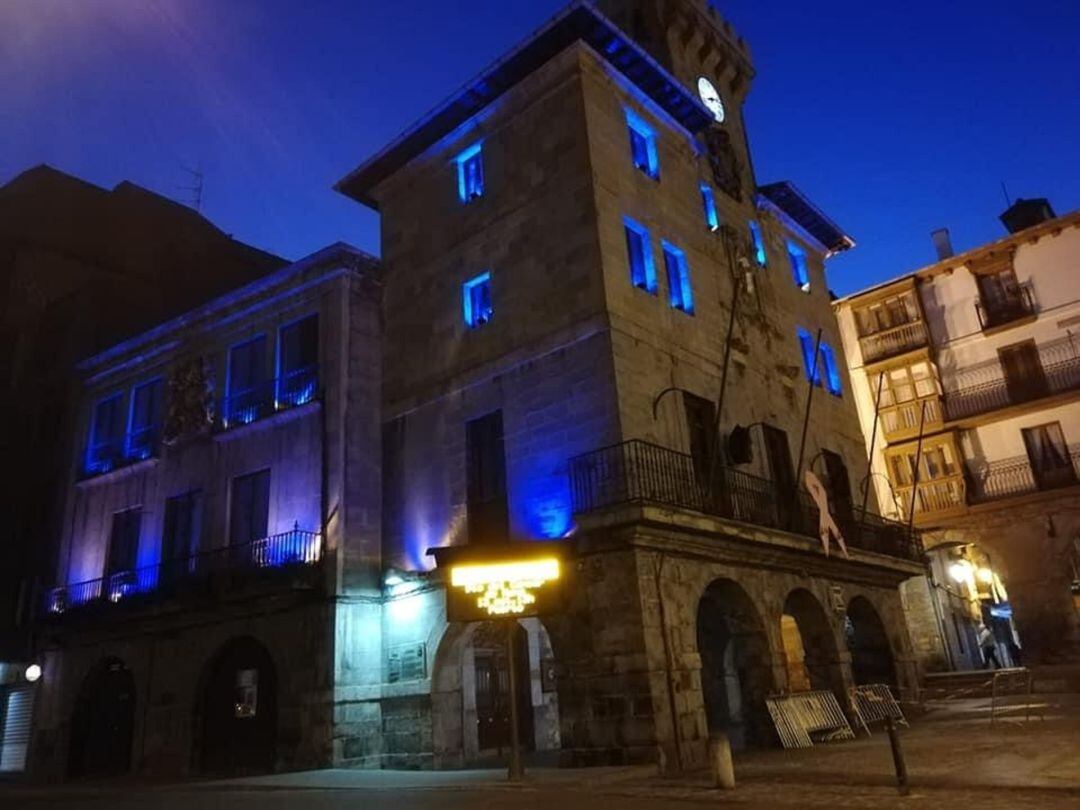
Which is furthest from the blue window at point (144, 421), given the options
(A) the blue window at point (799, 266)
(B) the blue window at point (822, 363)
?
(A) the blue window at point (799, 266)

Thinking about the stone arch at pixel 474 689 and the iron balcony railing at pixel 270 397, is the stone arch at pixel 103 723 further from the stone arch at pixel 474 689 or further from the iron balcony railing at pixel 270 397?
the stone arch at pixel 474 689

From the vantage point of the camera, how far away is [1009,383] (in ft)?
97.5

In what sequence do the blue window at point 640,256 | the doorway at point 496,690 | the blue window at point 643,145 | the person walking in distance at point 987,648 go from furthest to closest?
the person walking in distance at point 987,648
the doorway at point 496,690
the blue window at point 643,145
the blue window at point 640,256

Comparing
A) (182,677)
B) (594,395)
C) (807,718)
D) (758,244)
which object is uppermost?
(758,244)

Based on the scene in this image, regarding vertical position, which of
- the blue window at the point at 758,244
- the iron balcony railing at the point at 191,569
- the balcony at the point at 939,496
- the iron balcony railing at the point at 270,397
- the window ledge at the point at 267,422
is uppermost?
the blue window at the point at 758,244

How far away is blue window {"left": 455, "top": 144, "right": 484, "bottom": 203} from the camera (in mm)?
20031

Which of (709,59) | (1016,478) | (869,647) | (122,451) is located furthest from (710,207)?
(122,451)

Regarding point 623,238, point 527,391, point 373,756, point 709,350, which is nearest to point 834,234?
point 709,350

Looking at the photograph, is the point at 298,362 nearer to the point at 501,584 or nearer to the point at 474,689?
the point at 474,689

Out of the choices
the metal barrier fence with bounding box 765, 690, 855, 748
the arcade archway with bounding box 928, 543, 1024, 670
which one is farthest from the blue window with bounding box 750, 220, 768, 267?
Answer: the arcade archway with bounding box 928, 543, 1024, 670

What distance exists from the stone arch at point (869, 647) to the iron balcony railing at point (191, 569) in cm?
1400

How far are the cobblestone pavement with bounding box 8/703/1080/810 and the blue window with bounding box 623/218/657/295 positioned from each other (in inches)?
388

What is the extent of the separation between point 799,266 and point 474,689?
54.8 feet

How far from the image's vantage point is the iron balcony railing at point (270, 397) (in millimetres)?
20234
